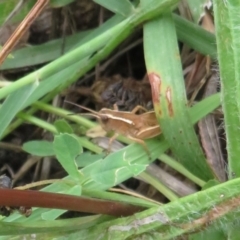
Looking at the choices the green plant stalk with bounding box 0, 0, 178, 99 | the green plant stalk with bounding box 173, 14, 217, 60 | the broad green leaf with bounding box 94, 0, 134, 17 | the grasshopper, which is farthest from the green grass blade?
the green plant stalk with bounding box 173, 14, 217, 60

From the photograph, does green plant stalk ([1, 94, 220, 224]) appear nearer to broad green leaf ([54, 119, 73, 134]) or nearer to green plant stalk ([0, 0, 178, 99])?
broad green leaf ([54, 119, 73, 134])

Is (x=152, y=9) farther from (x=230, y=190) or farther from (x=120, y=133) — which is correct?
(x=230, y=190)

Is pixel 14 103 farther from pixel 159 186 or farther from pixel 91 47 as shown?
pixel 159 186

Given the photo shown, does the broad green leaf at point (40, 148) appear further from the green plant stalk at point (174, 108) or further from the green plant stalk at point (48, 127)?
the green plant stalk at point (174, 108)

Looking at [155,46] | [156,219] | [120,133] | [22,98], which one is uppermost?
[155,46]

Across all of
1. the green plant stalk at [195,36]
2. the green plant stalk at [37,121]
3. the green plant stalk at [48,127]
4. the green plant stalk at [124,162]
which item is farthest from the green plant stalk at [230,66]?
the green plant stalk at [37,121]

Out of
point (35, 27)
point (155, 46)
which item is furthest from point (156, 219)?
point (35, 27)

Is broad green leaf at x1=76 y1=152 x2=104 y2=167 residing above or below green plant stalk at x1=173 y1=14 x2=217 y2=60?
below
